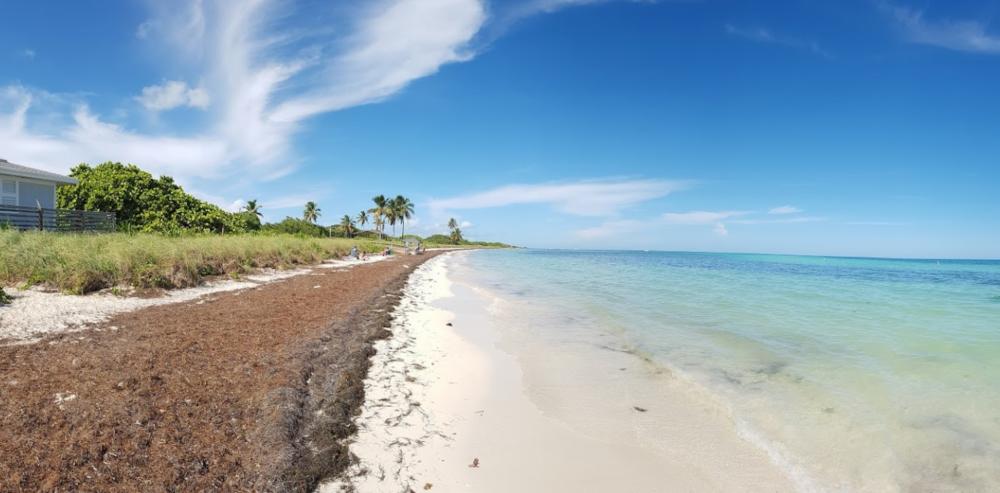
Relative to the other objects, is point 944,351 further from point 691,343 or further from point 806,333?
point 691,343

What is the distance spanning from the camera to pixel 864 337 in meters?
10.2

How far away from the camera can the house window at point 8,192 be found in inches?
792

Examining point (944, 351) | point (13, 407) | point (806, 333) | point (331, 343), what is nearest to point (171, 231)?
point (331, 343)

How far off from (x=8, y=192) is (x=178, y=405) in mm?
26003

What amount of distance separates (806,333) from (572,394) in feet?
26.1

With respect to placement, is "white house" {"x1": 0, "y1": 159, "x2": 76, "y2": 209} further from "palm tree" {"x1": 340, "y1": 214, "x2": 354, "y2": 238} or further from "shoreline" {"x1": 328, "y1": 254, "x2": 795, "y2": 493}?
"palm tree" {"x1": 340, "y1": 214, "x2": 354, "y2": 238}

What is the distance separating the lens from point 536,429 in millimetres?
4715

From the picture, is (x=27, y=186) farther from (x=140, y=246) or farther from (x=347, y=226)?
(x=347, y=226)

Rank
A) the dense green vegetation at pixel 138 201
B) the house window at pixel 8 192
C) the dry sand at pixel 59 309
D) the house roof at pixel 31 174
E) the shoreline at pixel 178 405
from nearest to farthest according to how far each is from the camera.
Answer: the shoreline at pixel 178 405 → the dry sand at pixel 59 309 → the house roof at pixel 31 174 → the house window at pixel 8 192 → the dense green vegetation at pixel 138 201

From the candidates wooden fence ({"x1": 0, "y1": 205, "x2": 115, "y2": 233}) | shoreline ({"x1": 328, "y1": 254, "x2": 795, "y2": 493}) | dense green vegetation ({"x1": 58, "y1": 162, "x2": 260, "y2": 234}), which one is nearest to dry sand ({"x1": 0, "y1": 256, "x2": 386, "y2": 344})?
shoreline ({"x1": 328, "y1": 254, "x2": 795, "y2": 493})

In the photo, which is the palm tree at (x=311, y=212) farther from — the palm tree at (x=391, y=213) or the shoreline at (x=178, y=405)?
the shoreline at (x=178, y=405)

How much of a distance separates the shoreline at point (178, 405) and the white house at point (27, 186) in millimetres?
20313

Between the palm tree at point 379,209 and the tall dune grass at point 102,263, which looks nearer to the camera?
the tall dune grass at point 102,263

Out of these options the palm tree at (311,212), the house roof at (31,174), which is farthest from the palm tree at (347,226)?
the house roof at (31,174)
